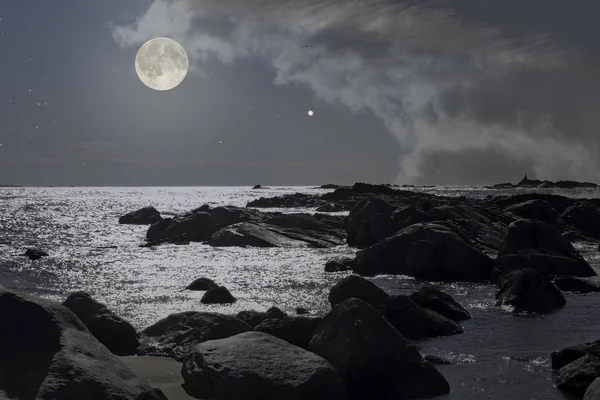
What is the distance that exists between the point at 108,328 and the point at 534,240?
2150 centimetres

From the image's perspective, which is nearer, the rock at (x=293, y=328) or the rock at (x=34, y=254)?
the rock at (x=293, y=328)

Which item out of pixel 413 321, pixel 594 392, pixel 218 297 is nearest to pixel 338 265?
pixel 218 297

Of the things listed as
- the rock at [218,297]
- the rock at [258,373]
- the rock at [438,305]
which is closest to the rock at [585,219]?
the rock at [438,305]

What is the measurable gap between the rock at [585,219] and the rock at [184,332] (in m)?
42.2

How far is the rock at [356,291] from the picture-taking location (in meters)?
17.2

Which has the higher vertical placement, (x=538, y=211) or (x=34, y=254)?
(x=538, y=211)

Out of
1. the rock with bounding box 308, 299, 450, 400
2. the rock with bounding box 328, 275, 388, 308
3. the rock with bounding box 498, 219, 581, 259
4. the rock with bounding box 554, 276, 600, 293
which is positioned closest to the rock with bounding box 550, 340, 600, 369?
the rock with bounding box 308, 299, 450, 400

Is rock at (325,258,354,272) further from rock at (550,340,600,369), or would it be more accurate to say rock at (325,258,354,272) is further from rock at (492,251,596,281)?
rock at (550,340,600,369)

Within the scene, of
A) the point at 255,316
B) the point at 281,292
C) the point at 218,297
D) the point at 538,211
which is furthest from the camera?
the point at 538,211

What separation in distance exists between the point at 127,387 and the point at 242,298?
13.3 m

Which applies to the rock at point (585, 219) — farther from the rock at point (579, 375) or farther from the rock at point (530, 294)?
the rock at point (579, 375)

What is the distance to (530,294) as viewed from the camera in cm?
1955

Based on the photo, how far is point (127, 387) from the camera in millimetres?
8930

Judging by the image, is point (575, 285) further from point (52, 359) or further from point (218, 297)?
point (52, 359)
